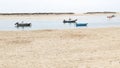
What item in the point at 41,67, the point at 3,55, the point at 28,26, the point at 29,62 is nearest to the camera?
the point at 41,67

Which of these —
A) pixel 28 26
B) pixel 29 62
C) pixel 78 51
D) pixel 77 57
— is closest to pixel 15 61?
pixel 29 62

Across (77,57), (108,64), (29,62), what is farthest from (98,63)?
(29,62)

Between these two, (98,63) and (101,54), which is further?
(101,54)

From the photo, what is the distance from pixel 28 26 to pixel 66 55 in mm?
44222

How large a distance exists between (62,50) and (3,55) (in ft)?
13.7

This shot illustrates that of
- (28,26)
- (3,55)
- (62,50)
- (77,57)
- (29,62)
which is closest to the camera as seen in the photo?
(29,62)

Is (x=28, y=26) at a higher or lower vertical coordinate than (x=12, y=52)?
lower

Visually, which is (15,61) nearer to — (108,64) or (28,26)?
(108,64)

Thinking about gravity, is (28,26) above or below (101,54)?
below

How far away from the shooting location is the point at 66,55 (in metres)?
19.2

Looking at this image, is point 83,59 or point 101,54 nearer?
point 83,59

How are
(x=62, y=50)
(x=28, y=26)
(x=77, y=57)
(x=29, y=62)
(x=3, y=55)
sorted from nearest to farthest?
(x=29, y=62)
(x=77, y=57)
(x=3, y=55)
(x=62, y=50)
(x=28, y=26)

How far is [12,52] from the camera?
20.8 metres

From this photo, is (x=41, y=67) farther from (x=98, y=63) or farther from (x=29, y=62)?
(x=98, y=63)
